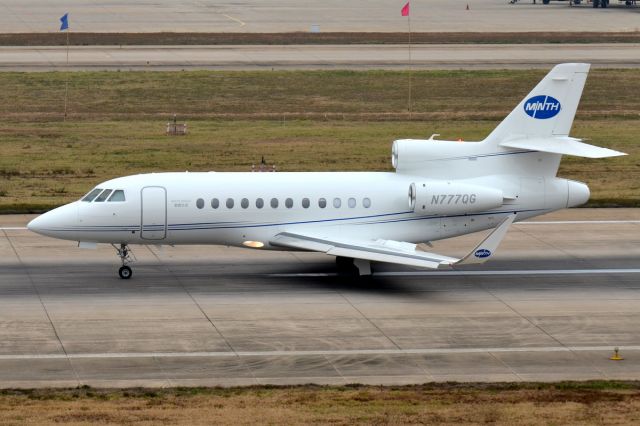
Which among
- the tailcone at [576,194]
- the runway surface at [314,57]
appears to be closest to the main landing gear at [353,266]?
the tailcone at [576,194]

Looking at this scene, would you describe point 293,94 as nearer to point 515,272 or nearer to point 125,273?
point 515,272

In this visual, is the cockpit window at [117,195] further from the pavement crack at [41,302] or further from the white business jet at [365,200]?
the pavement crack at [41,302]

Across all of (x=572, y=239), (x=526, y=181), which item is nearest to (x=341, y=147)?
(x=572, y=239)

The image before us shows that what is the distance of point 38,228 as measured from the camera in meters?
39.4

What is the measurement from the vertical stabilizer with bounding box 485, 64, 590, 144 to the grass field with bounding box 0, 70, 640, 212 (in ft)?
42.8

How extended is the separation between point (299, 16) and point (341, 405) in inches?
3996

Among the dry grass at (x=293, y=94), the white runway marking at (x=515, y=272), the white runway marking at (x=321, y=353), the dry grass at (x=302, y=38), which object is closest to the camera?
the white runway marking at (x=321, y=353)

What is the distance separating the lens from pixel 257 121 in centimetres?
7294

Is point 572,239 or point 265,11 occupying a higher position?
point 265,11

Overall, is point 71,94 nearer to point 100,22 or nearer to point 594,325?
point 100,22

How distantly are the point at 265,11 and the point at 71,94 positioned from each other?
180 ft

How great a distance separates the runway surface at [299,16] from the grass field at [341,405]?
279ft

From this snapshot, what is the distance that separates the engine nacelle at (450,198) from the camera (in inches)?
1563

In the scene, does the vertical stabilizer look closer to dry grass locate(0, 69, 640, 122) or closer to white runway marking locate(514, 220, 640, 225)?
white runway marking locate(514, 220, 640, 225)
